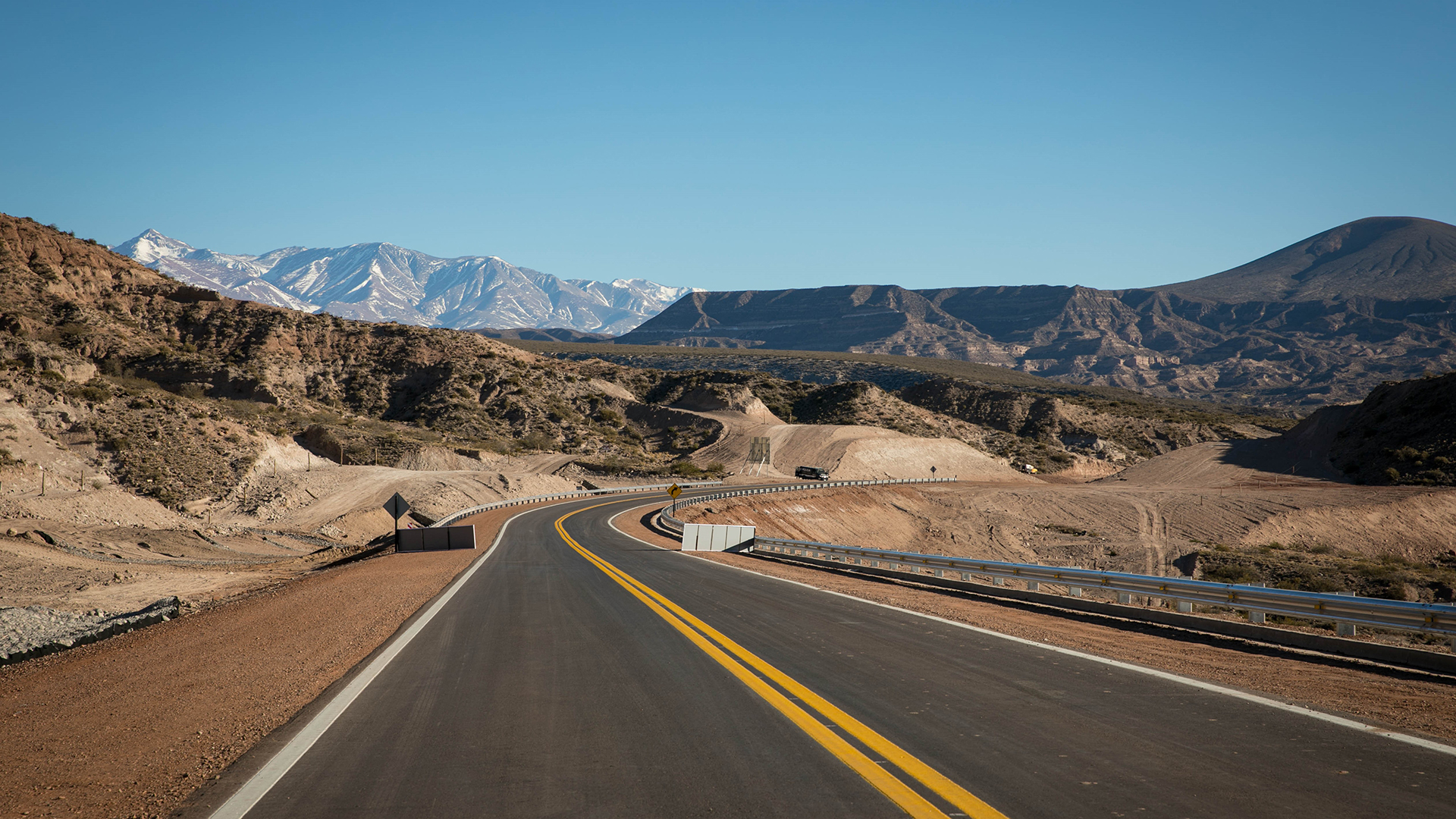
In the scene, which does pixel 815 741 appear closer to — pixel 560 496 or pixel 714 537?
pixel 714 537

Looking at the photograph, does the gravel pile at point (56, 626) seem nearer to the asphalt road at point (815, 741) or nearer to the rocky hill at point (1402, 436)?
the asphalt road at point (815, 741)

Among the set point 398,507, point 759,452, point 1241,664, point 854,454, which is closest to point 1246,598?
point 1241,664

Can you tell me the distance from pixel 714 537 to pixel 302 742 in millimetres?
24585

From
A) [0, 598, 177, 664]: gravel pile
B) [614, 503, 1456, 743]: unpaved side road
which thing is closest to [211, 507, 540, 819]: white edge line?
[0, 598, 177, 664]: gravel pile

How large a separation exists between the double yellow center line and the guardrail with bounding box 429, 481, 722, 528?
108 feet

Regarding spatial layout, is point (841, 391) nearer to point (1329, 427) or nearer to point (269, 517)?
point (1329, 427)

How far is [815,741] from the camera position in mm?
5395

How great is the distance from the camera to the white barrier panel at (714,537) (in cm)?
2906

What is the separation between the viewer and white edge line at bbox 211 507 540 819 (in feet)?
14.5

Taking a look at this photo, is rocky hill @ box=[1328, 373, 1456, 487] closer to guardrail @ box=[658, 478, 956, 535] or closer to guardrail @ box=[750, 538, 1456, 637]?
guardrail @ box=[658, 478, 956, 535]

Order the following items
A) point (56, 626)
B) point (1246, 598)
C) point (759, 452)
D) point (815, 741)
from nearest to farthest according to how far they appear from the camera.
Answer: point (815, 741), point (1246, 598), point (56, 626), point (759, 452)

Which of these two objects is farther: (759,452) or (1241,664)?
(759,452)

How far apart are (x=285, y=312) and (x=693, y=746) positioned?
350 ft

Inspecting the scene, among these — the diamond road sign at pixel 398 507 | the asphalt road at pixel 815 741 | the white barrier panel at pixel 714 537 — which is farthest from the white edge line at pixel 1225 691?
the diamond road sign at pixel 398 507
